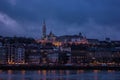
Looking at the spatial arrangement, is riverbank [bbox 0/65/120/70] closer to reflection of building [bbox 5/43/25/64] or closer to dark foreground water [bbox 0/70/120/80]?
reflection of building [bbox 5/43/25/64]

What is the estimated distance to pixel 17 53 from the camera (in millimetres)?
114438

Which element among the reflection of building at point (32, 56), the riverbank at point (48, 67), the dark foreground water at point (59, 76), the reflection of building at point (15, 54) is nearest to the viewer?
the dark foreground water at point (59, 76)

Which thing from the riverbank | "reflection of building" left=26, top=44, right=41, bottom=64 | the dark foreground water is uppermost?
"reflection of building" left=26, top=44, right=41, bottom=64

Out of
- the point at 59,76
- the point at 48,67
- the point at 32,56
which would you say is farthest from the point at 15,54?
the point at 59,76

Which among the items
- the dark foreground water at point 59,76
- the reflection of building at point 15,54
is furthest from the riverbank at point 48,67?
the dark foreground water at point 59,76

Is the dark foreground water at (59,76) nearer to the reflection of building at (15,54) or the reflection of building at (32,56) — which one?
the reflection of building at (15,54)

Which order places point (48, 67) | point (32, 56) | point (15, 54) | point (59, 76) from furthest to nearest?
point (32, 56)
point (15, 54)
point (48, 67)
point (59, 76)

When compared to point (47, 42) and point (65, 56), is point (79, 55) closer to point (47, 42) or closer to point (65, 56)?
point (65, 56)

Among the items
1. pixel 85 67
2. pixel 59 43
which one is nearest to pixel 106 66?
pixel 85 67

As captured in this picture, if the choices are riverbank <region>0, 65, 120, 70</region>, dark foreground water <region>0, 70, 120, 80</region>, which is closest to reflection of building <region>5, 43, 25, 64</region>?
riverbank <region>0, 65, 120, 70</region>

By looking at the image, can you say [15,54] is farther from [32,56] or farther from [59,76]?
[59,76]

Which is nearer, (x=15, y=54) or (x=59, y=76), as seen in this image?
(x=59, y=76)

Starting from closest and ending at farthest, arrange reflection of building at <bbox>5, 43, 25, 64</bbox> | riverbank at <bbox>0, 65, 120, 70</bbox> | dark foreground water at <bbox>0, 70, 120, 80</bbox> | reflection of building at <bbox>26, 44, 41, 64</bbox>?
dark foreground water at <bbox>0, 70, 120, 80</bbox> → riverbank at <bbox>0, 65, 120, 70</bbox> → reflection of building at <bbox>5, 43, 25, 64</bbox> → reflection of building at <bbox>26, 44, 41, 64</bbox>

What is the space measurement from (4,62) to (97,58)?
24.7m
